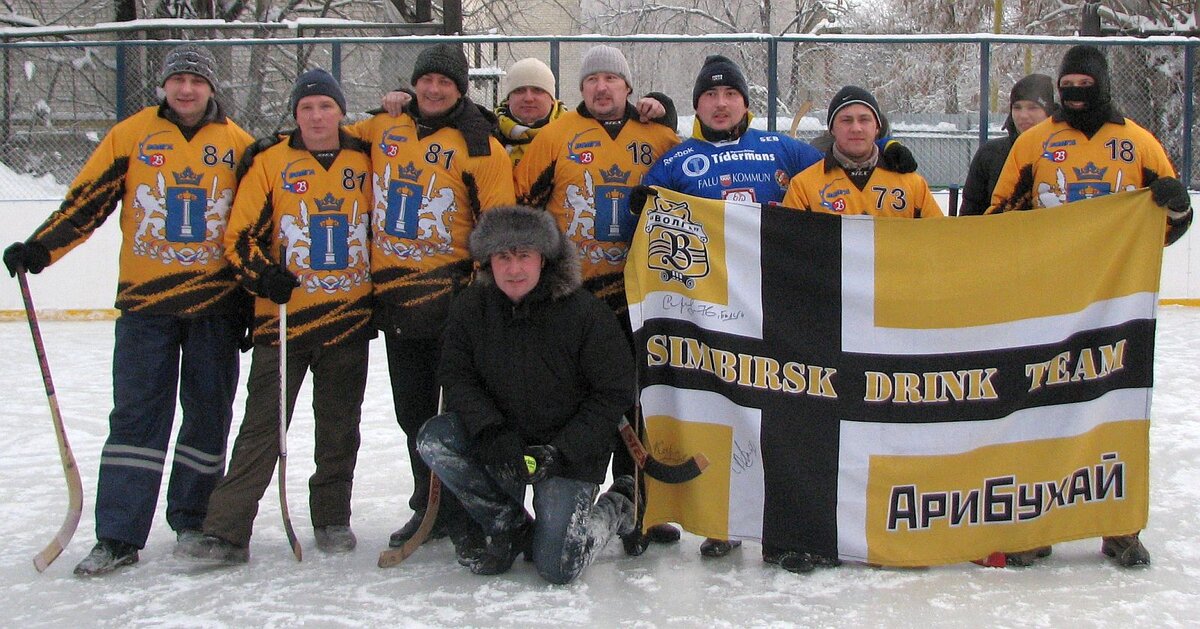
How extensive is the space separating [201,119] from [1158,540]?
3221 millimetres

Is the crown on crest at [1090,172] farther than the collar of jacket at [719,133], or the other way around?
the collar of jacket at [719,133]

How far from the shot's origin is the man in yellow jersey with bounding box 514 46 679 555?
3.53 meters

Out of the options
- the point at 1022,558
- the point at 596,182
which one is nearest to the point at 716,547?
the point at 1022,558

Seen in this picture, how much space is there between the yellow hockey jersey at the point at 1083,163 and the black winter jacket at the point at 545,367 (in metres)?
1.39

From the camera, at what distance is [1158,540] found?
11.2 feet

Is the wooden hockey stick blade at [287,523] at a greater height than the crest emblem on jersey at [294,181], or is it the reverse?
the crest emblem on jersey at [294,181]

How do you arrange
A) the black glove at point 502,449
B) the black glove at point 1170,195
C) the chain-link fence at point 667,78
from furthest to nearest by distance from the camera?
the chain-link fence at point 667,78 < the black glove at point 1170,195 < the black glove at point 502,449

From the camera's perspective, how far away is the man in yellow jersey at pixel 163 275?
11.0 feet

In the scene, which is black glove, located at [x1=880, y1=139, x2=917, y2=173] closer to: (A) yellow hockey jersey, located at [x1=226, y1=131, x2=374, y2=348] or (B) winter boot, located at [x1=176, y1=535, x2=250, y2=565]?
(A) yellow hockey jersey, located at [x1=226, y1=131, x2=374, y2=348]

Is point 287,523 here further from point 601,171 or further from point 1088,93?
point 1088,93

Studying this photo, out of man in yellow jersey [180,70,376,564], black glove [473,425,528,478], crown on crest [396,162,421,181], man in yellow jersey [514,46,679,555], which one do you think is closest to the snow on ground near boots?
man in yellow jersey [180,70,376,564]

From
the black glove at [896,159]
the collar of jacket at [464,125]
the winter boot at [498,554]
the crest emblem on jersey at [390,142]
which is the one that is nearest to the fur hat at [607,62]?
the collar of jacket at [464,125]

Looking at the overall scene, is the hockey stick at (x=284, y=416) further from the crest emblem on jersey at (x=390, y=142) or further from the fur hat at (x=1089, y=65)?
the fur hat at (x=1089, y=65)

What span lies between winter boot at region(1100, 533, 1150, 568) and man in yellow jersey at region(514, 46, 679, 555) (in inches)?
50.7
